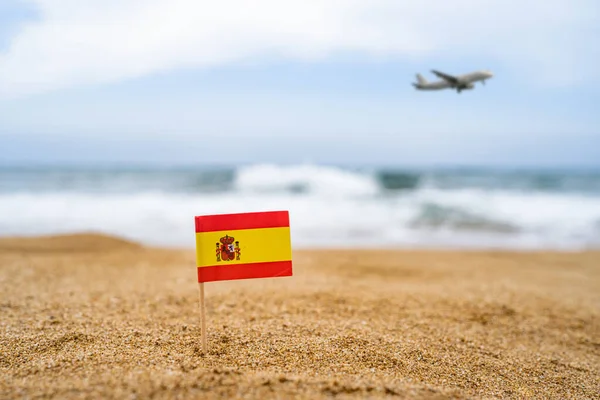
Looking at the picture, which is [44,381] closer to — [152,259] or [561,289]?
[152,259]

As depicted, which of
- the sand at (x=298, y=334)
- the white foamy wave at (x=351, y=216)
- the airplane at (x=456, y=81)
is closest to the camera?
the airplane at (x=456, y=81)

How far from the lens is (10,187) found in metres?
23.6

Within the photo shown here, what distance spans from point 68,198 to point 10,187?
7305 millimetres

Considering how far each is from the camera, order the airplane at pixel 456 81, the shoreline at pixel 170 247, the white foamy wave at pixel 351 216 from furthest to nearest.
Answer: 1. the white foamy wave at pixel 351 216
2. the shoreline at pixel 170 247
3. the airplane at pixel 456 81

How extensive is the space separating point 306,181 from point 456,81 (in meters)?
21.9

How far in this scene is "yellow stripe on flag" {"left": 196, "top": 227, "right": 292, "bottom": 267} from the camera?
10.9ft

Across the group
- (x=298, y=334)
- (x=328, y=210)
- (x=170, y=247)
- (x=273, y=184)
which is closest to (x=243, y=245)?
(x=298, y=334)

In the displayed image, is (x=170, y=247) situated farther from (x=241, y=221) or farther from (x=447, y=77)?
(x=447, y=77)

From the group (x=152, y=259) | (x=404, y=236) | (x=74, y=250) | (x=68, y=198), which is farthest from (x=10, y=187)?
(x=404, y=236)

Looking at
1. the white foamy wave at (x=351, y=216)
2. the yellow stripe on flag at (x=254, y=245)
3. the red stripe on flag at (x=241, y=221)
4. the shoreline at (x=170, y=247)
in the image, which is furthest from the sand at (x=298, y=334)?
the white foamy wave at (x=351, y=216)

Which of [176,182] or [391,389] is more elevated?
[176,182]

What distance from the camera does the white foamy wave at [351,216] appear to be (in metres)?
12.3

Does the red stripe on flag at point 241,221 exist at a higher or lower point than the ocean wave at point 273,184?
lower

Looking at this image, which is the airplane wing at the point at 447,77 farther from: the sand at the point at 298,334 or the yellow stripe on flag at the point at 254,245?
the sand at the point at 298,334
